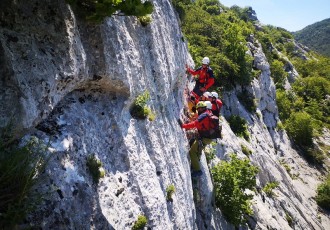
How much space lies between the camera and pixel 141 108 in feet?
43.0

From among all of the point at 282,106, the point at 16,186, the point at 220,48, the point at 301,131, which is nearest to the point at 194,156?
the point at 16,186

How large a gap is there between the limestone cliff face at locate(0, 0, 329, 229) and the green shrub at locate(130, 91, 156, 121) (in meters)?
0.32

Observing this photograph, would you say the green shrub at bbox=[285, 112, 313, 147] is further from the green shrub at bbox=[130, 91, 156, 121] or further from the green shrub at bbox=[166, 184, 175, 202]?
the green shrub at bbox=[130, 91, 156, 121]

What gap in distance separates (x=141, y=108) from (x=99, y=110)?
8.06 feet

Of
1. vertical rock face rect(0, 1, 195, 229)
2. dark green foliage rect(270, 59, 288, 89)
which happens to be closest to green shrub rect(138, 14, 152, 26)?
vertical rock face rect(0, 1, 195, 229)

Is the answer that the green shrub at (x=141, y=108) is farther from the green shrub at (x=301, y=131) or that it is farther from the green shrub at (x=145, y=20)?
the green shrub at (x=301, y=131)

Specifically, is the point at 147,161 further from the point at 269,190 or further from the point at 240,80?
the point at 240,80

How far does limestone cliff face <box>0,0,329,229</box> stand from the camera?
26.4 ft

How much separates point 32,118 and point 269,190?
1037 inches

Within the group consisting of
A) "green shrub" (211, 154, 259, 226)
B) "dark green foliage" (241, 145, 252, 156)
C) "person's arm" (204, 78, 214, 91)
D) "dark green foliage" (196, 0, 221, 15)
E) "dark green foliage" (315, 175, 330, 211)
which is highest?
"dark green foliage" (196, 0, 221, 15)

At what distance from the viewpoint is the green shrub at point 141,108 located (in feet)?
42.4

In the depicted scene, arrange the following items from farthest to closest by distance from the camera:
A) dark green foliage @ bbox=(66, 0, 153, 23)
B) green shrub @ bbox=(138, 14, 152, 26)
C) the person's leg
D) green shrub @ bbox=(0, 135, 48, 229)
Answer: the person's leg
green shrub @ bbox=(138, 14, 152, 26)
dark green foliage @ bbox=(66, 0, 153, 23)
green shrub @ bbox=(0, 135, 48, 229)

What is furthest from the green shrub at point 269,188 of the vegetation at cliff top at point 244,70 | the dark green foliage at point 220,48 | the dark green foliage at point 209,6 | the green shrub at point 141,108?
the dark green foliage at point 209,6

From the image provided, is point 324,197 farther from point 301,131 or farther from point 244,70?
point 244,70
